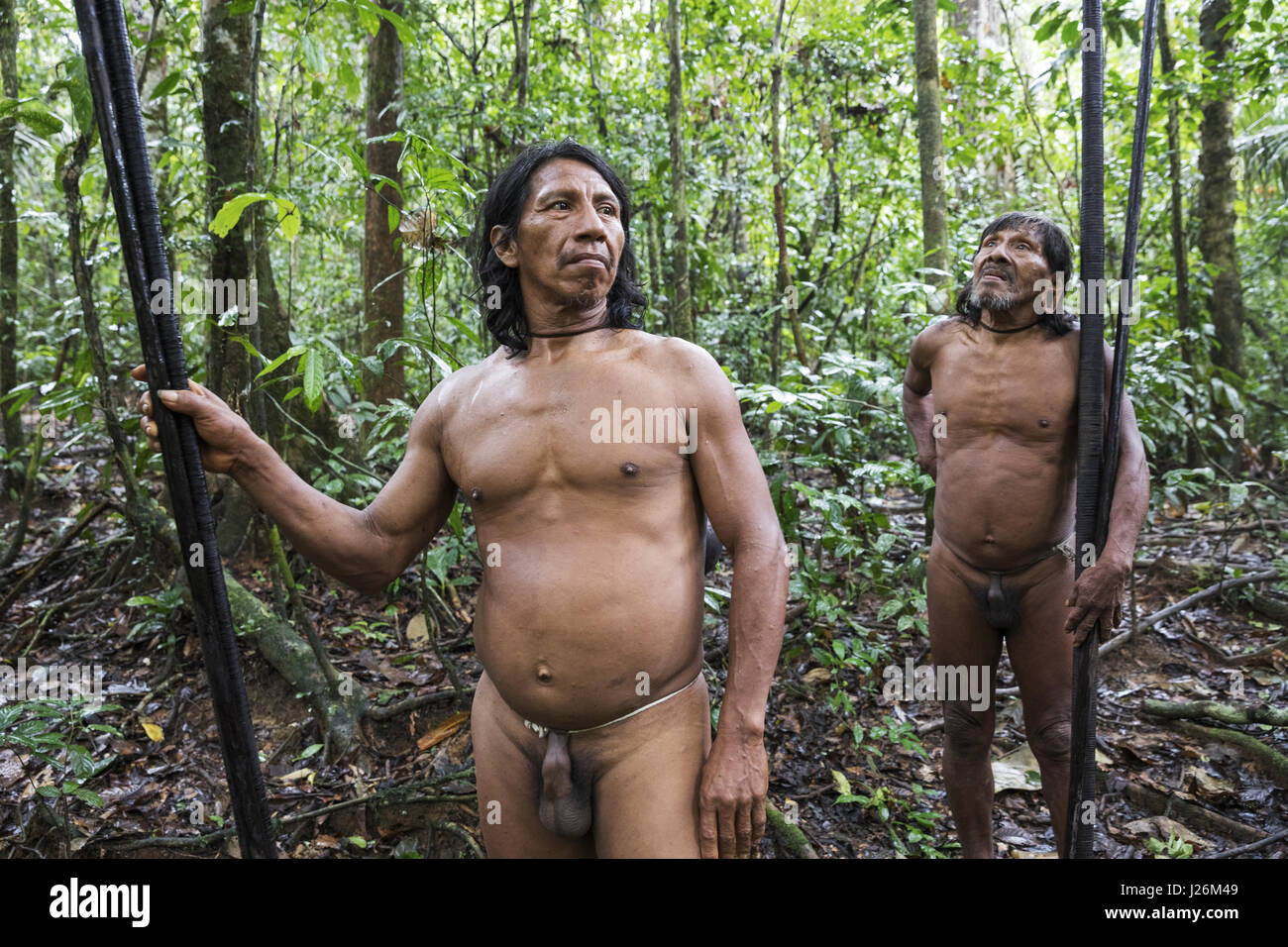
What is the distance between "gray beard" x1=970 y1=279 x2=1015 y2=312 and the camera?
3.33 meters

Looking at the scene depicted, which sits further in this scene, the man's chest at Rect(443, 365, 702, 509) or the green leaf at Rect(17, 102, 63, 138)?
the green leaf at Rect(17, 102, 63, 138)

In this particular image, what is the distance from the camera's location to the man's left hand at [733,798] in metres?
1.97

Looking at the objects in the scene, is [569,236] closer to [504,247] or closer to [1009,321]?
[504,247]

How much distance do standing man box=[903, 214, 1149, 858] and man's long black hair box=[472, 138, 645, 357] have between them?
1.56 m

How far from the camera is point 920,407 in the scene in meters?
3.98

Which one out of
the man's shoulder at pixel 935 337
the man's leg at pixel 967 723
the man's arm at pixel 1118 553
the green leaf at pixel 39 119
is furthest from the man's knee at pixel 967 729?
the green leaf at pixel 39 119

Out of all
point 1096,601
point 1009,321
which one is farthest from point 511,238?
point 1009,321

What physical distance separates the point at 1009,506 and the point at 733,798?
73.0 inches

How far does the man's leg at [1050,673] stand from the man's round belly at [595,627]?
66.7 inches

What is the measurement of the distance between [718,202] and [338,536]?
659 cm

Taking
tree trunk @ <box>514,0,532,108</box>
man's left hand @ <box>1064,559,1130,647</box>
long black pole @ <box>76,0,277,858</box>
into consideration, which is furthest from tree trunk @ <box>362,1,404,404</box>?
man's left hand @ <box>1064,559,1130,647</box>

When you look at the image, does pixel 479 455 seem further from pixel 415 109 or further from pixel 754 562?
pixel 415 109

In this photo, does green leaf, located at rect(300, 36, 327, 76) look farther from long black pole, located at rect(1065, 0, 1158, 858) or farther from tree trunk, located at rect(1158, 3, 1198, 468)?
tree trunk, located at rect(1158, 3, 1198, 468)
